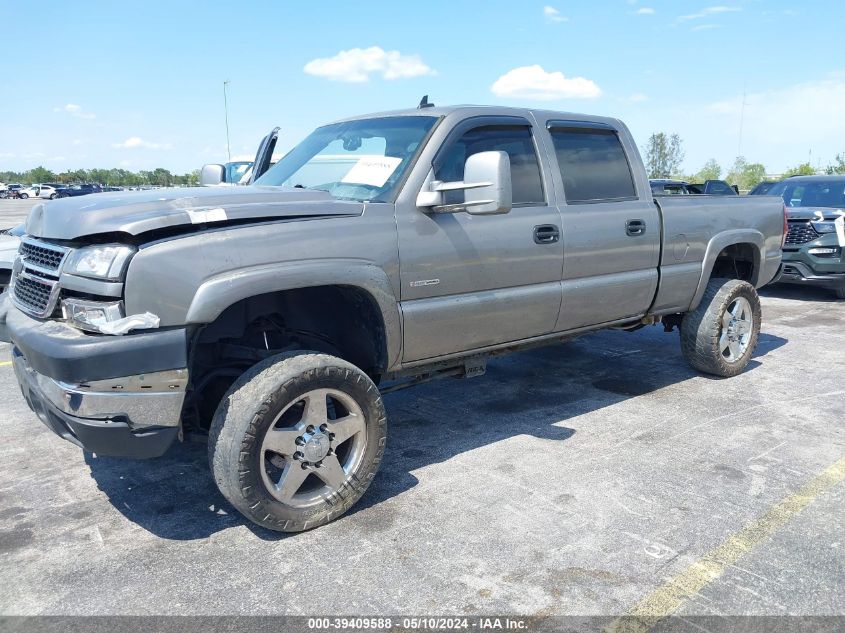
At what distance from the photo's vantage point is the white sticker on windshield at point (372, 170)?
3691mm

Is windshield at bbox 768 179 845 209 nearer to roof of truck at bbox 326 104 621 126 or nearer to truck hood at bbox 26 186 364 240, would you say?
roof of truck at bbox 326 104 621 126

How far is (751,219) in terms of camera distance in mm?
5566

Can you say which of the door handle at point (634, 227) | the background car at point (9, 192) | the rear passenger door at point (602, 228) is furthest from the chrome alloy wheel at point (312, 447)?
the background car at point (9, 192)

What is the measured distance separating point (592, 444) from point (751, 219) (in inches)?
103

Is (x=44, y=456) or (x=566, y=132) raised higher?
(x=566, y=132)

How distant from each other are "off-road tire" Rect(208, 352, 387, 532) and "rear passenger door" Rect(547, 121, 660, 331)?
1.72 meters

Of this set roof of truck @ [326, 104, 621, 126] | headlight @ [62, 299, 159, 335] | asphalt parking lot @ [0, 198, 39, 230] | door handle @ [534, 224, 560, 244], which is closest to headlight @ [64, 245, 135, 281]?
headlight @ [62, 299, 159, 335]

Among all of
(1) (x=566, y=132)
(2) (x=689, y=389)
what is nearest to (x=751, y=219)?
(2) (x=689, y=389)

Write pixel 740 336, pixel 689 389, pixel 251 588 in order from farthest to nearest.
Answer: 1. pixel 740 336
2. pixel 689 389
3. pixel 251 588

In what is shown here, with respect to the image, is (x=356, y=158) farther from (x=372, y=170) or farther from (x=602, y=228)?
(x=602, y=228)

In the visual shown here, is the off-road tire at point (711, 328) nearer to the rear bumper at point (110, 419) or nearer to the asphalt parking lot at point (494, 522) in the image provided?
the asphalt parking lot at point (494, 522)

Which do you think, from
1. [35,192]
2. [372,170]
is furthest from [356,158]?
[35,192]

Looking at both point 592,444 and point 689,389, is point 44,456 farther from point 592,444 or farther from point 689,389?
point 689,389

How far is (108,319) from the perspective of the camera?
2.75m
